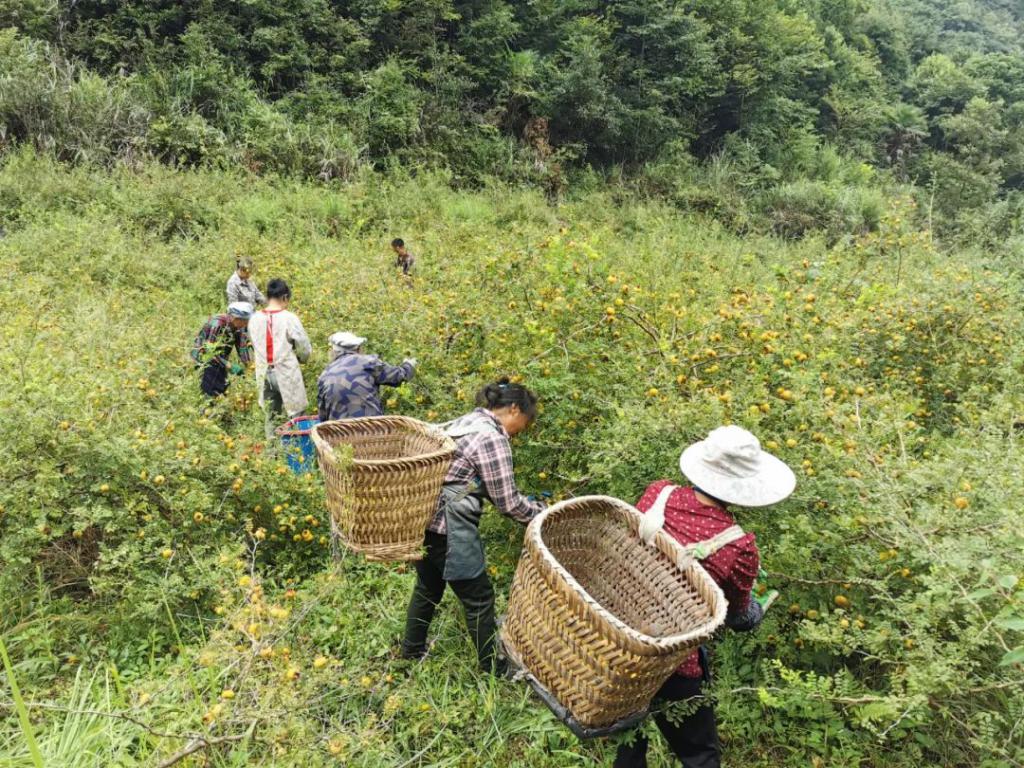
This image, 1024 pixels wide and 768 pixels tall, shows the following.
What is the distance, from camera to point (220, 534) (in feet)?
10.0

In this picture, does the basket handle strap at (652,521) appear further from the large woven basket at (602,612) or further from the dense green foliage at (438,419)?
the dense green foliage at (438,419)

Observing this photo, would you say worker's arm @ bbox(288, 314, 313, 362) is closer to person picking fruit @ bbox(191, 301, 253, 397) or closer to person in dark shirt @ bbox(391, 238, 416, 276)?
person picking fruit @ bbox(191, 301, 253, 397)

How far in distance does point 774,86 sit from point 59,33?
1816cm

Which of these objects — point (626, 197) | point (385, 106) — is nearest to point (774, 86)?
point (626, 197)

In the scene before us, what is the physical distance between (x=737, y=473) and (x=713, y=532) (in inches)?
8.1

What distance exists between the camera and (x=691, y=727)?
2.08m

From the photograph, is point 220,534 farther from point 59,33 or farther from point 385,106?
point 59,33

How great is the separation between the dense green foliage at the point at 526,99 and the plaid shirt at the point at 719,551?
11.6 meters

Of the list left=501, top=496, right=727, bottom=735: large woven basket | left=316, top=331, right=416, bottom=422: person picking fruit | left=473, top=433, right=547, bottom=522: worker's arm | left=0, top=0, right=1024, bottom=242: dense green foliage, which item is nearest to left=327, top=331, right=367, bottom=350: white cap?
left=316, top=331, right=416, bottom=422: person picking fruit

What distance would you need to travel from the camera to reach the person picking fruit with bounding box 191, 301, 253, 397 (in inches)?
173

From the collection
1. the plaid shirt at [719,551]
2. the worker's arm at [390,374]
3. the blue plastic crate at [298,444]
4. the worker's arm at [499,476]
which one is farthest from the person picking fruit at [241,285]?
the plaid shirt at [719,551]

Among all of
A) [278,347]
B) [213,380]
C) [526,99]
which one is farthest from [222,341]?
[526,99]

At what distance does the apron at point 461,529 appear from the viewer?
2.55 meters

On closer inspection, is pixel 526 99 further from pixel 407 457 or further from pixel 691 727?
pixel 691 727
